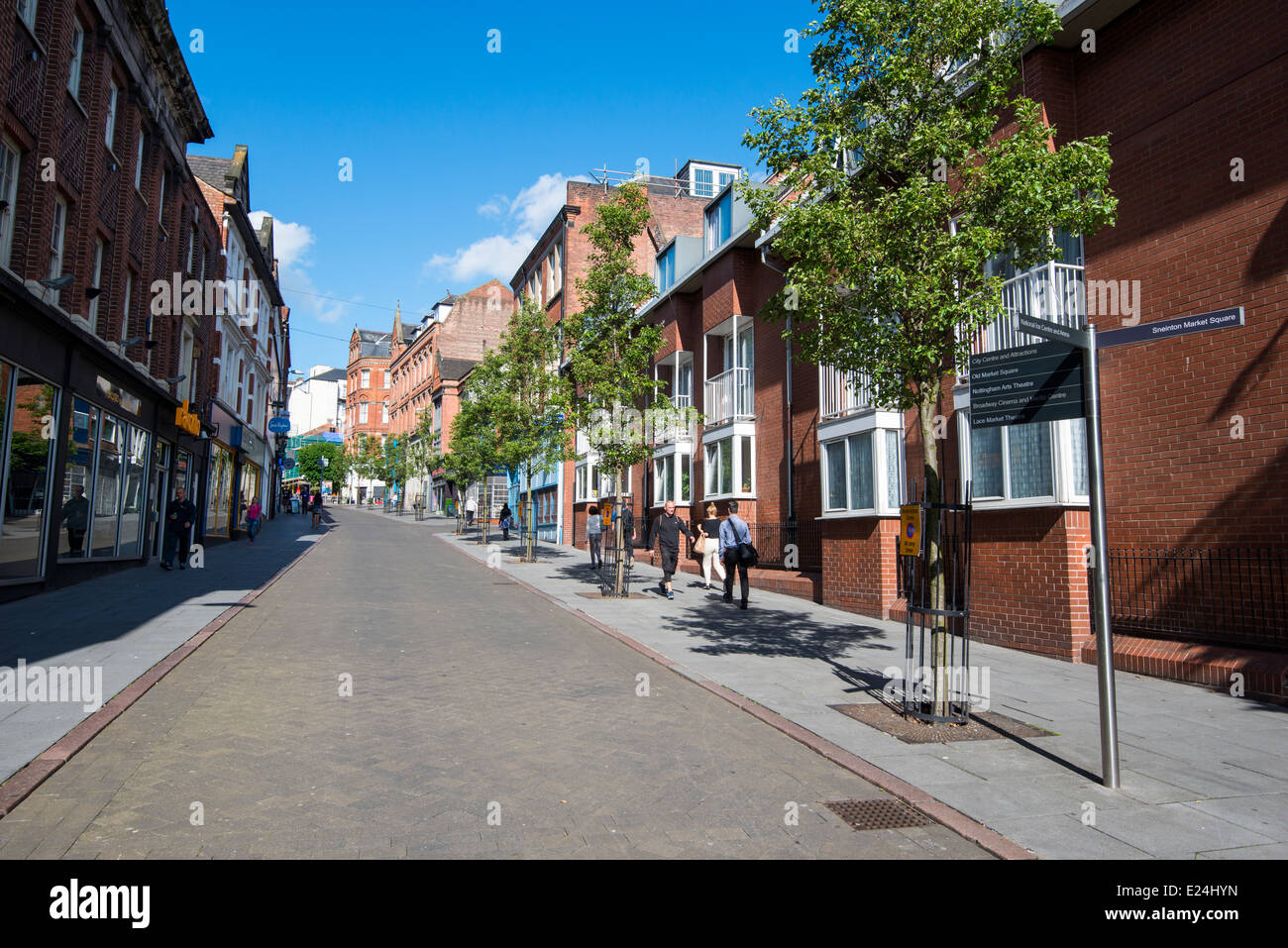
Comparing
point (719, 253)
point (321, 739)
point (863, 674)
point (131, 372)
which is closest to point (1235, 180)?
point (863, 674)

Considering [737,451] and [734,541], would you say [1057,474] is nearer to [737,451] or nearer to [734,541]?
[734,541]

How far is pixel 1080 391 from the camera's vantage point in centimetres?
567

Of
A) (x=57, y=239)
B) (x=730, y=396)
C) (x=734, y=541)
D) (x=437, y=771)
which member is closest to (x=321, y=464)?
(x=730, y=396)

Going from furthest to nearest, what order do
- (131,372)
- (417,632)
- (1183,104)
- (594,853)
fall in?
1. (131,372)
2. (417,632)
3. (1183,104)
4. (594,853)

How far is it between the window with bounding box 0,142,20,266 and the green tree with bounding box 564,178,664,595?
30.9 ft

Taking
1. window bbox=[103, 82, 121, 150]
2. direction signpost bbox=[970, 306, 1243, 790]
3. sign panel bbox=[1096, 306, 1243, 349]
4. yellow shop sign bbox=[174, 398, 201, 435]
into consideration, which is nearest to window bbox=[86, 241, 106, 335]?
window bbox=[103, 82, 121, 150]

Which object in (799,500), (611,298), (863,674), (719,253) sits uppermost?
(719,253)

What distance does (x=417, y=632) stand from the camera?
11023 mm

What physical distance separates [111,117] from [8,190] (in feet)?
18.4

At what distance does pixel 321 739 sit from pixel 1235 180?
35.0 feet

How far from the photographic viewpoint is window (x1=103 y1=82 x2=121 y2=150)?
650 inches

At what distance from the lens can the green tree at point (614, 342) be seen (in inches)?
655

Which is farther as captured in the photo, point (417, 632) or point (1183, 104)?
point (417, 632)
